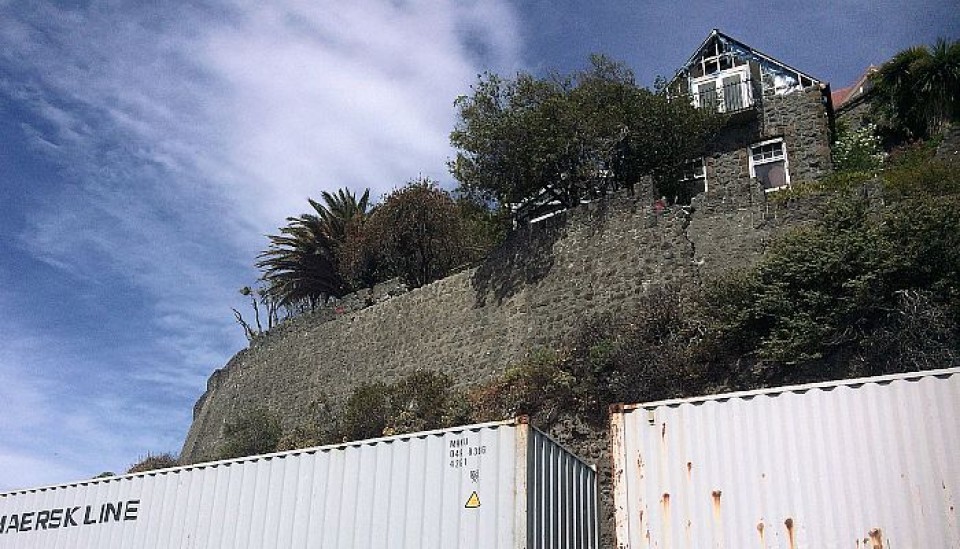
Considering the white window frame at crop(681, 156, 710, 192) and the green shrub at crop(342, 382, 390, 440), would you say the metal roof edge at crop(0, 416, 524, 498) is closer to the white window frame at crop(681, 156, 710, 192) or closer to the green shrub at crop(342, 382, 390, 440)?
the green shrub at crop(342, 382, 390, 440)

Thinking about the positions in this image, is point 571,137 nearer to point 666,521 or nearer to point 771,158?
point 771,158

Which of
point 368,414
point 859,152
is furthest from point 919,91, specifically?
point 368,414

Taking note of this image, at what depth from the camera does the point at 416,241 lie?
26.5 meters

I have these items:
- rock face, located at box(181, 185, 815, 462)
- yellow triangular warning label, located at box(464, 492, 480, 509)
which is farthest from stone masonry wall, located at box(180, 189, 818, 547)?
yellow triangular warning label, located at box(464, 492, 480, 509)

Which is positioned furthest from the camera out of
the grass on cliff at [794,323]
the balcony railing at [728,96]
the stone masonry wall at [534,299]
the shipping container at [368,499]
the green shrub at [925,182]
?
the balcony railing at [728,96]

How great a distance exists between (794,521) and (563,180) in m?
14.2

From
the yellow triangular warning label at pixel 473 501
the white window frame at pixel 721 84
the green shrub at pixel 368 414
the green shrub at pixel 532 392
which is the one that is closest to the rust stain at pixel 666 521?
the yellow triangular warning label at pixel 473 501

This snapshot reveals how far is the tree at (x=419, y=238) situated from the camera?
2595 cm

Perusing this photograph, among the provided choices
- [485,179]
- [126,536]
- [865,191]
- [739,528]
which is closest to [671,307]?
[865,191]

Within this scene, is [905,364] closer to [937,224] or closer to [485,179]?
[937,224]

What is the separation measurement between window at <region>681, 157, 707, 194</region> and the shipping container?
1427cm

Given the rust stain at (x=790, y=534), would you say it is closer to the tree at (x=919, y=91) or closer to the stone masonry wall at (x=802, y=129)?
the stone masonry wall at (x=802, y=129)

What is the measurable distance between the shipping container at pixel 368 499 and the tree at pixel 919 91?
55.1 ft

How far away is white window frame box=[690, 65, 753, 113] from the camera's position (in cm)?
2412
